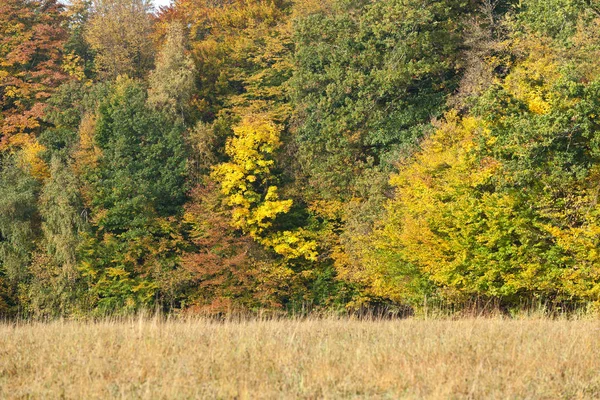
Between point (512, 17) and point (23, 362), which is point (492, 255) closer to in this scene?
point (512, 17)

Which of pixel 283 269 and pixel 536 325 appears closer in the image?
pixel 536 325

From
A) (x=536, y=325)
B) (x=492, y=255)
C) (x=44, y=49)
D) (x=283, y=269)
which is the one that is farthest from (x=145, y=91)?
(x=536, y=325)

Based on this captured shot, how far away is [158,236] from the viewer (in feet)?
132

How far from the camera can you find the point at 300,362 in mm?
8195

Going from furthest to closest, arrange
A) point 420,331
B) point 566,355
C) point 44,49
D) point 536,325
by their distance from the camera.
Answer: point 44,49 → point 536,325 → point 420,331 → point 566,355

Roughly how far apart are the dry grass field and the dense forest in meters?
14.4

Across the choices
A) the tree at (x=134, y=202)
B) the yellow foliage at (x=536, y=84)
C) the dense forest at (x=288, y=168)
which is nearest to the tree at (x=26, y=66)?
the dense forest at (x=288, y=168)

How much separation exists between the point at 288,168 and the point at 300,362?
3287 cm

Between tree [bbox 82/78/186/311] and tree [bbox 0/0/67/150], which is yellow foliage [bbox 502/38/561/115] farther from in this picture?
tree [bbox 0/0/67/150]

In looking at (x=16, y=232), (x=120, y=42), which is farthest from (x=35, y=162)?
(x=120, y=42)

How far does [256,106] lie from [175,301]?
12.1 metres

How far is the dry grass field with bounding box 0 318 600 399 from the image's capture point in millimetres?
7195

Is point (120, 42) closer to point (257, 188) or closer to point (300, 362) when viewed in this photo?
point (257, 188)

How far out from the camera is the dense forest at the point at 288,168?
85.7 feet
